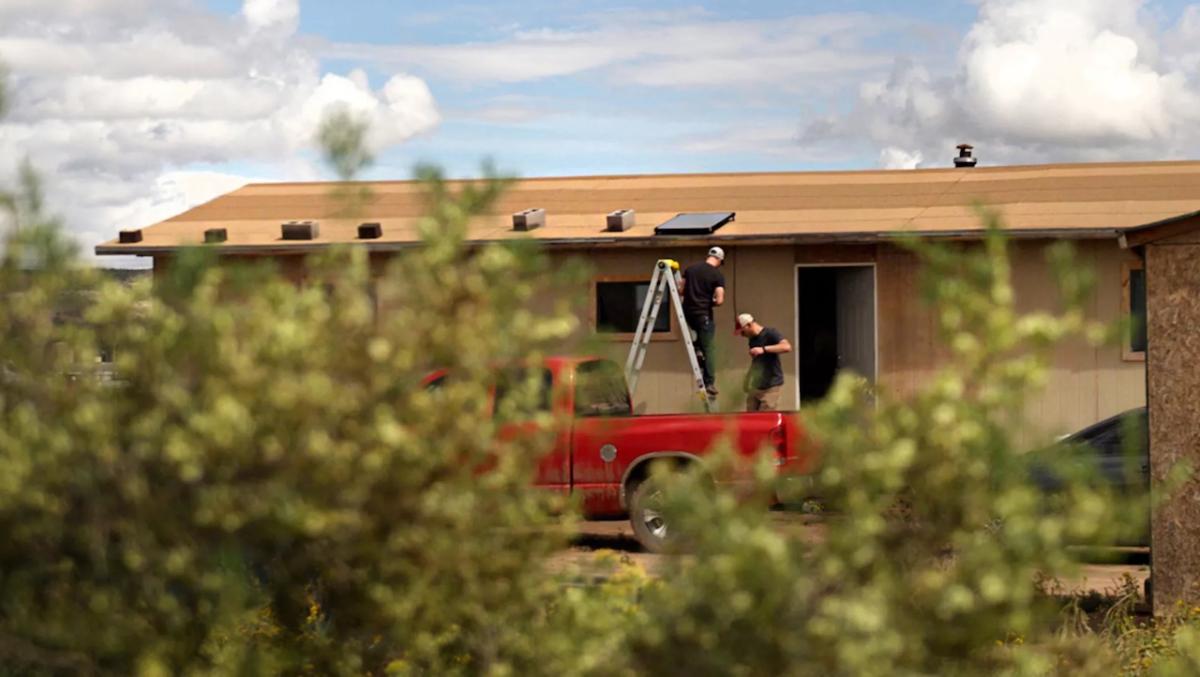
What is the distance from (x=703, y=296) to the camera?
18156 millimetres

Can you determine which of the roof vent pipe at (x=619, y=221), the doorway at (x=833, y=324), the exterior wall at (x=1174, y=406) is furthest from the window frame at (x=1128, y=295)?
the exterior wall at (x=1174, y=406)

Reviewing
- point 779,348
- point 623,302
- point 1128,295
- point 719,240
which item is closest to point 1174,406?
point 779,348

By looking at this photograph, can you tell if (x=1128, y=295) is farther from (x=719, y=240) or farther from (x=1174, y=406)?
(x=1174, y=406)

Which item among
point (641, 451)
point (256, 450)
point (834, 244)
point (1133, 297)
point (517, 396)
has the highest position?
point (834, 244)

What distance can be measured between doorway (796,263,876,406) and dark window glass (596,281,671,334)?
171cm

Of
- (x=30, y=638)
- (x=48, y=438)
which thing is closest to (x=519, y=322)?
(x=48, y=438)

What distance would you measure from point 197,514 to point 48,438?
15.2 inches

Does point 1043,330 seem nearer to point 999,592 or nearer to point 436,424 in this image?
point 999,592

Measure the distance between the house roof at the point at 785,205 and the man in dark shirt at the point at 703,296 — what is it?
4.40ft

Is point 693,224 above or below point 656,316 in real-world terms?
above

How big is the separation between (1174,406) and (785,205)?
1186 cm

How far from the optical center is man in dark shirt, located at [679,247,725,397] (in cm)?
1794

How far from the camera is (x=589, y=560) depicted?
4.26 metres

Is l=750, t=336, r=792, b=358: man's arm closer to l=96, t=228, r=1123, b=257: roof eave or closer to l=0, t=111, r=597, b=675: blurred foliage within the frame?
l=96, t=228, r=1123, b=257: roof eave
